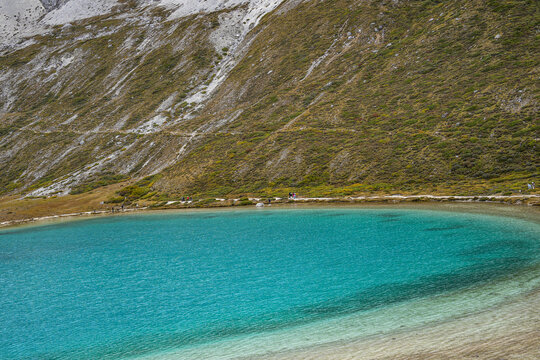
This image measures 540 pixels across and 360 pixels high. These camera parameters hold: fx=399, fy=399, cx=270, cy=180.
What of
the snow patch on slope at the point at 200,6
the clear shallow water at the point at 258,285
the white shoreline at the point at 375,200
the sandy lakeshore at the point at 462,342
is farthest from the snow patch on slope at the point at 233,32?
the sandy lakeshore at the point at 462,342

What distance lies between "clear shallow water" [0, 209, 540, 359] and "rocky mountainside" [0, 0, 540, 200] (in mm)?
24331

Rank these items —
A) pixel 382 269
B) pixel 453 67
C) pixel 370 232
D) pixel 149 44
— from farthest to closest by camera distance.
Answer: pixel 149 44 < pixel 453 67 < pixel 370 232 < pixel 382 269

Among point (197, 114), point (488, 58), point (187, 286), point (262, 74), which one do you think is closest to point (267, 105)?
point (262, 74)

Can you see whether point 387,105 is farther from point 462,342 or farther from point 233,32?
point 233,32

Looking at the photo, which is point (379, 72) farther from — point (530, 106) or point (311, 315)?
point (311, 315)

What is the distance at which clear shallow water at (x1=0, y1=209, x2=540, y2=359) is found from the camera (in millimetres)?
18594

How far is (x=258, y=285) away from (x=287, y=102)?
279 feet

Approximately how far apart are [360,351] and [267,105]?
324 feet

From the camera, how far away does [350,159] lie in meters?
76.5

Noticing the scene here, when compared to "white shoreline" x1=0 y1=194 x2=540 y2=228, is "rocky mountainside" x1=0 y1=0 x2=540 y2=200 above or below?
above

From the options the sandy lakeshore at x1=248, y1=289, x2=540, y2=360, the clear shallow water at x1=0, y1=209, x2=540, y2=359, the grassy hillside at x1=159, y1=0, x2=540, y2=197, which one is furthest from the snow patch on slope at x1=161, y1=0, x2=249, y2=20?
the sandy lakeshore at x1=248, y1=289, x2=540, y2=360

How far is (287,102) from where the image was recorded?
106 metres

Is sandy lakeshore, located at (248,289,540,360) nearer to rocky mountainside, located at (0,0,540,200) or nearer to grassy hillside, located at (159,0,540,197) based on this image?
rocky mountainside, located at (0,0,540,200)

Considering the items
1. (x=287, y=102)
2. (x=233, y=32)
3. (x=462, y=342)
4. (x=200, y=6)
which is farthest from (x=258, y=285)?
(x=200, y=6)
